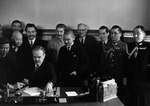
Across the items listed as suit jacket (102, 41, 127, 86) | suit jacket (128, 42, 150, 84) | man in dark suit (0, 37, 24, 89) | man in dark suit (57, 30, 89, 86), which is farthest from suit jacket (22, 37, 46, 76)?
suit jacket (128, 42, 150, 84)

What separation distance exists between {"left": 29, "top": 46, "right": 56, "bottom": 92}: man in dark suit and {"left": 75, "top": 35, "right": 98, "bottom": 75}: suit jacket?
461mm

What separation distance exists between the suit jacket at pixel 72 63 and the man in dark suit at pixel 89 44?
5 cm

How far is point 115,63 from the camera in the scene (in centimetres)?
286

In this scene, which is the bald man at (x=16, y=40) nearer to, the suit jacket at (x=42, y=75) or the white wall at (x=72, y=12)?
the white wall at (x=72, y=12)

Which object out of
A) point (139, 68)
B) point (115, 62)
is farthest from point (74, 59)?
point (139, 68)

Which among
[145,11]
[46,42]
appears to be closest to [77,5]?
[46,42]

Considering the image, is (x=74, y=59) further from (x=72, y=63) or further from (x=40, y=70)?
(x=40, y=70)

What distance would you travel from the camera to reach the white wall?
2633mm

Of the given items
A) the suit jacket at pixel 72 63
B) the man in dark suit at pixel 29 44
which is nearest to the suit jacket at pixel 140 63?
the suit jacket at pixel 72 63

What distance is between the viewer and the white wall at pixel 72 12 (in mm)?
2633

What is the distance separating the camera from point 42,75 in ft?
9.05

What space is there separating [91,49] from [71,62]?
31 centimetres

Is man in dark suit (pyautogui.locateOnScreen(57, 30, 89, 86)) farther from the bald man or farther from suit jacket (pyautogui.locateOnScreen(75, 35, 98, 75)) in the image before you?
A: the bald man

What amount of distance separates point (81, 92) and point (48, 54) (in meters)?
0.68
